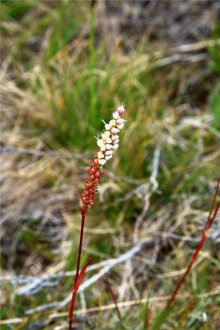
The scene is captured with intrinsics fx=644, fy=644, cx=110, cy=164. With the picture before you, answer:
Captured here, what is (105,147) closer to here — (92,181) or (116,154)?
(92,181)

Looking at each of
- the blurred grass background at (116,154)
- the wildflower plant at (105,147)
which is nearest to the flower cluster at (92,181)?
the wildflower plant at (105,147)

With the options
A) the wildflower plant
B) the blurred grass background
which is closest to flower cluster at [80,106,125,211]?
the wildflower plant

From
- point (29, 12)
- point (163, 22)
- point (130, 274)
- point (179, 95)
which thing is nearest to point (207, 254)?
point (130, 274)

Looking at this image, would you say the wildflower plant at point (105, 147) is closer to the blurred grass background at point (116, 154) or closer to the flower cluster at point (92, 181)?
the flower cluster at point (92, 181)

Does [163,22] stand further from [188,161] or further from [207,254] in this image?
[207,254]

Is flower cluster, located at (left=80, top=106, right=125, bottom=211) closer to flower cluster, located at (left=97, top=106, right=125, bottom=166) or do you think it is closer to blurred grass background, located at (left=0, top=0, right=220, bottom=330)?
flower cluster, located at (left=97, top=106, right=125, bottom=166)
